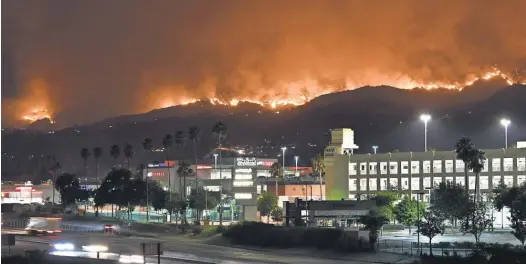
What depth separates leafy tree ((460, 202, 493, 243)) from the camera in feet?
316

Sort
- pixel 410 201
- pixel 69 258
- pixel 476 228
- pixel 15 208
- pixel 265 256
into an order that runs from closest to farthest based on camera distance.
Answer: pixel 69 258 → pixel 265 256 → pixel 476 228 → pixel 410 201 → pixel 15 208

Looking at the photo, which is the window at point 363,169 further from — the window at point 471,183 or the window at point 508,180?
the window at point 508,180

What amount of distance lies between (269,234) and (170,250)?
1569 cm

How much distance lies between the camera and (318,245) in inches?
3462

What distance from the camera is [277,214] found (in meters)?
157

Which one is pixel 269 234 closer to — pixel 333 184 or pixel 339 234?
pixel 339 234

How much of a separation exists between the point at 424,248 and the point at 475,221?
739 inches

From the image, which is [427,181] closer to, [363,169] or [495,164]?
[495,164]

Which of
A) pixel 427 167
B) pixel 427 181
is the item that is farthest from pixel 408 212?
pixel 427 167

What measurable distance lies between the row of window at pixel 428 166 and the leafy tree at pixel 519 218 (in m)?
39.3

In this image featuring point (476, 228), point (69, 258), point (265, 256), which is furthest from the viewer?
point (476, 228)

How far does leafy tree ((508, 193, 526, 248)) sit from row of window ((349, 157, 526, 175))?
39.3 m

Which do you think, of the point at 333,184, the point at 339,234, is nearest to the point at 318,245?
the point at 339,234

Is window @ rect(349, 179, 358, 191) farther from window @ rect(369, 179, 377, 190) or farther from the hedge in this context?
the hedge
